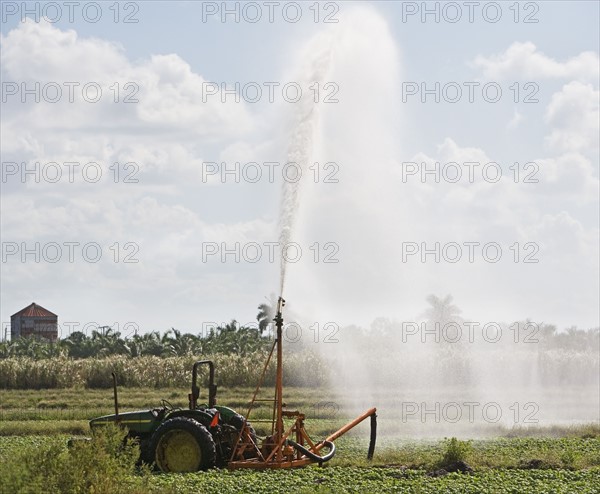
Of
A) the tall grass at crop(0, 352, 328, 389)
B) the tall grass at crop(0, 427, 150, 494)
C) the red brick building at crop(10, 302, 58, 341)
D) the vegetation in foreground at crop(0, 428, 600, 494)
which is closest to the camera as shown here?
the tall grass at crop(0, 427, 150, 494)

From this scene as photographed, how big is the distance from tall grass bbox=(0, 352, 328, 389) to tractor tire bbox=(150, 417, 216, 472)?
2947 cm

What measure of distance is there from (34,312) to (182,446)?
272ft

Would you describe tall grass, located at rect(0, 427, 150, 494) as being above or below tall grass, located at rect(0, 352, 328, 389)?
below

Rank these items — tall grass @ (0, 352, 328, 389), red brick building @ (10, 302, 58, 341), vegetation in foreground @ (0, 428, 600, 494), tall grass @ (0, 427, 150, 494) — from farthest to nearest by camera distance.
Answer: red brick building @ (10, 302, 58, 341)
tall grass @ (0, 352, 328, 389)
vegetation in foreground @ (0, 428, 600, 494)
tall grass @ (0, 427, 150, 494)

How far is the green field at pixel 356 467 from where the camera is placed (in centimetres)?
1509

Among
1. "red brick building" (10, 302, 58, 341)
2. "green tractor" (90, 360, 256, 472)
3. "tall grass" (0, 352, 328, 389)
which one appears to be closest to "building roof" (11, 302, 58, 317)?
"red brick building" (10, 302, 58, 341)

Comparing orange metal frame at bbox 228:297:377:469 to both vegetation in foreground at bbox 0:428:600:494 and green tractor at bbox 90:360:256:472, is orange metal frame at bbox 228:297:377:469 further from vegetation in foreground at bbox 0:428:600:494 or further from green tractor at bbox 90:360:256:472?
vegetation in foreground at bbox 0:428:600:494

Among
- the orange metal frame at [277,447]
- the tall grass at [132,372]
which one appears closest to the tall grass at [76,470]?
the orange metal frame at [277,447]

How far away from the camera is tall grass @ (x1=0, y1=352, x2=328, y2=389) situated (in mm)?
49875

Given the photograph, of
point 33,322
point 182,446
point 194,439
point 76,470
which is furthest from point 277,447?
point 33,322

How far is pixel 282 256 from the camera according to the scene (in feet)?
64.7

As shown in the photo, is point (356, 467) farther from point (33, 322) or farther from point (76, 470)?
point (33, 322)

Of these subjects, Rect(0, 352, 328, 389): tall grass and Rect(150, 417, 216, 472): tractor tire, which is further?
Rect(0, 352, 328, 389): tall grass

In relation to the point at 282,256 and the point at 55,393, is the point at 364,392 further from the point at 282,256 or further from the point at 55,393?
the point at 282,256
